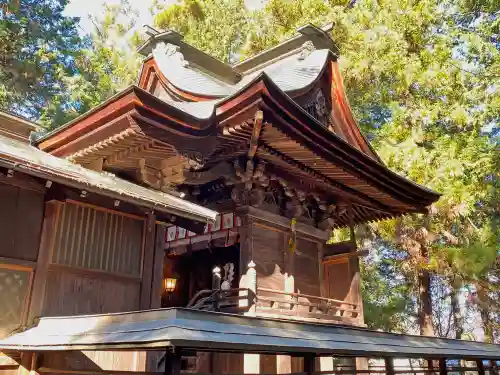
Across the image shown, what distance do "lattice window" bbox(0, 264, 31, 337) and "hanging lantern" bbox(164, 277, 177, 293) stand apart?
508cm

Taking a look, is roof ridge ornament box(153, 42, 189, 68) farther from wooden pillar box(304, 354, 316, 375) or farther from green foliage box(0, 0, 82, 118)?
green foliage box(0, 0, 82, 118)

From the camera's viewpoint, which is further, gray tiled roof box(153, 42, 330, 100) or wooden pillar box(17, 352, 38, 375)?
gray tiled roof box(153, 42, 330, 100)

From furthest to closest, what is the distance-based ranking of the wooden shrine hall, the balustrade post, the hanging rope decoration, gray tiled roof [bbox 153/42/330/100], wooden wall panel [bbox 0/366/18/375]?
gray tiled roof [bbox 153/42/330/100], the hanging rope decoration, the balustrade post, wooden wall panel [bbox 0/366/18/375], the wooden shrine hall

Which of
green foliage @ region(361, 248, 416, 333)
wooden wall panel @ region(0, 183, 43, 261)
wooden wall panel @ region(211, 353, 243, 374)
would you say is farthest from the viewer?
green foliage @ region(361, 248, 416, 333)

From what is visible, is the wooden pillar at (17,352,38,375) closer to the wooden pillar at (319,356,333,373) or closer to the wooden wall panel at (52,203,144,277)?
the wooden wall panel at (52,203,144,277)

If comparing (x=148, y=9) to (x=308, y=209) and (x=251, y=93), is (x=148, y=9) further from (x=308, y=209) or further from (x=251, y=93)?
(x=251, y=93)

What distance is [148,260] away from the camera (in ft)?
21.0

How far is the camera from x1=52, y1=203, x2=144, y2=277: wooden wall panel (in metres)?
5.67

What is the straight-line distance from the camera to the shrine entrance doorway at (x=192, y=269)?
10234 mm

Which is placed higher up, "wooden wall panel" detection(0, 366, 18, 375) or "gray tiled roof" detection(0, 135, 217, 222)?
"gray tiled roof" detection(0, 135, 217, 222)

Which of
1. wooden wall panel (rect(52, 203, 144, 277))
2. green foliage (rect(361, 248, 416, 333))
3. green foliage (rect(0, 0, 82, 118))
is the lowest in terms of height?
wooden wall panel (rect(52, 203, 144, 277))

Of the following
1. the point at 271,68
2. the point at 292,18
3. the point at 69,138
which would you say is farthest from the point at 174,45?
the point at 292,18

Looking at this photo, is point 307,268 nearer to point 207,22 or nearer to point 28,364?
point 28,364

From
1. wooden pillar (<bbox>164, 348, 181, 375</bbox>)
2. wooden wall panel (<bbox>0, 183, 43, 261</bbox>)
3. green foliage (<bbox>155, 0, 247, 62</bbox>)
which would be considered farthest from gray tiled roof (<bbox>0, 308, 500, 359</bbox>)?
green foliage (<bbox>155, 0, 247, 62</bbox>)
